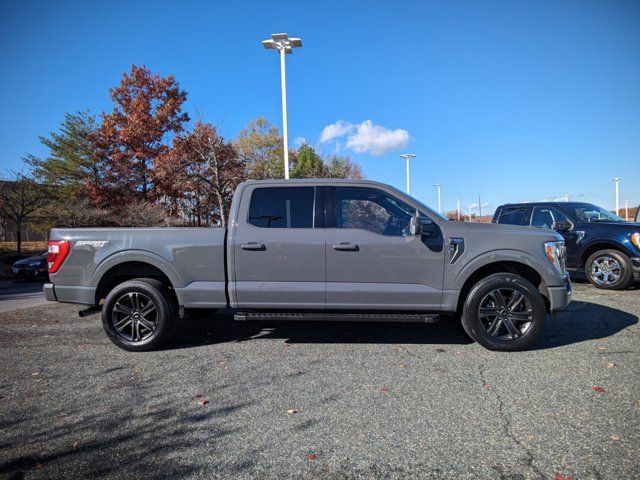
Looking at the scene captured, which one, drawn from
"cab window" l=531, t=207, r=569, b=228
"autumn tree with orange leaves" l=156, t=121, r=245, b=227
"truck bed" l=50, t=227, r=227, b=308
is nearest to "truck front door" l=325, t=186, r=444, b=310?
"truck bed" l=50, t=227, r=227, b=308

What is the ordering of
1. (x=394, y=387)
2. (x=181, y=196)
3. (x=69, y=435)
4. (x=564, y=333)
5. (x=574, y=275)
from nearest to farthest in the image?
(x=69, y=435), (x=394, y=387), (x=564, y=333), (x=574, y=275), (x=181, y=196)

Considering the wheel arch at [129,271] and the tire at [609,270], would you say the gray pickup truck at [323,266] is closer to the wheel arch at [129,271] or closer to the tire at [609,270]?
the wheel arch at [129,271]

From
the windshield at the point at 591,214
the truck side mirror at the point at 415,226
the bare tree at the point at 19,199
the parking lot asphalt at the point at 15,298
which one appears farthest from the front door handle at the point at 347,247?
the bare tree at the point at 19,199

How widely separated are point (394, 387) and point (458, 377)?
2.22 ft

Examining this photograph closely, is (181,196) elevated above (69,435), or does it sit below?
above

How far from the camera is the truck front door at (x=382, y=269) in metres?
4.20

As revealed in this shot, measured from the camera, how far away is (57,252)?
446 centimetres

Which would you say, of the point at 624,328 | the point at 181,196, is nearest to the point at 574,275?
the point at 624,328

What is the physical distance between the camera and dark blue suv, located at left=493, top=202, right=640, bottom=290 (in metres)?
7.41

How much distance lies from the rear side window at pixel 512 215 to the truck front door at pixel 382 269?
5.84 meters

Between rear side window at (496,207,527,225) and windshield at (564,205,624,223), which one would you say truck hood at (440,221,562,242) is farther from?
rear side window at (496,207,527,225)

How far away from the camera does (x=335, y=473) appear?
86.1 inches

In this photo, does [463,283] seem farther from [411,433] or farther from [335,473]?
[335,473]

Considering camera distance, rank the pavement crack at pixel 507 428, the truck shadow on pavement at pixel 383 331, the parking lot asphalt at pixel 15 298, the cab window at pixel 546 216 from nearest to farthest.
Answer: the pavement crack at pixel 507 428, the truck shadow on pavement at pixel 383 331, the parking lot asphalt at pixel 15 298, the cab window at pixel 546 216
